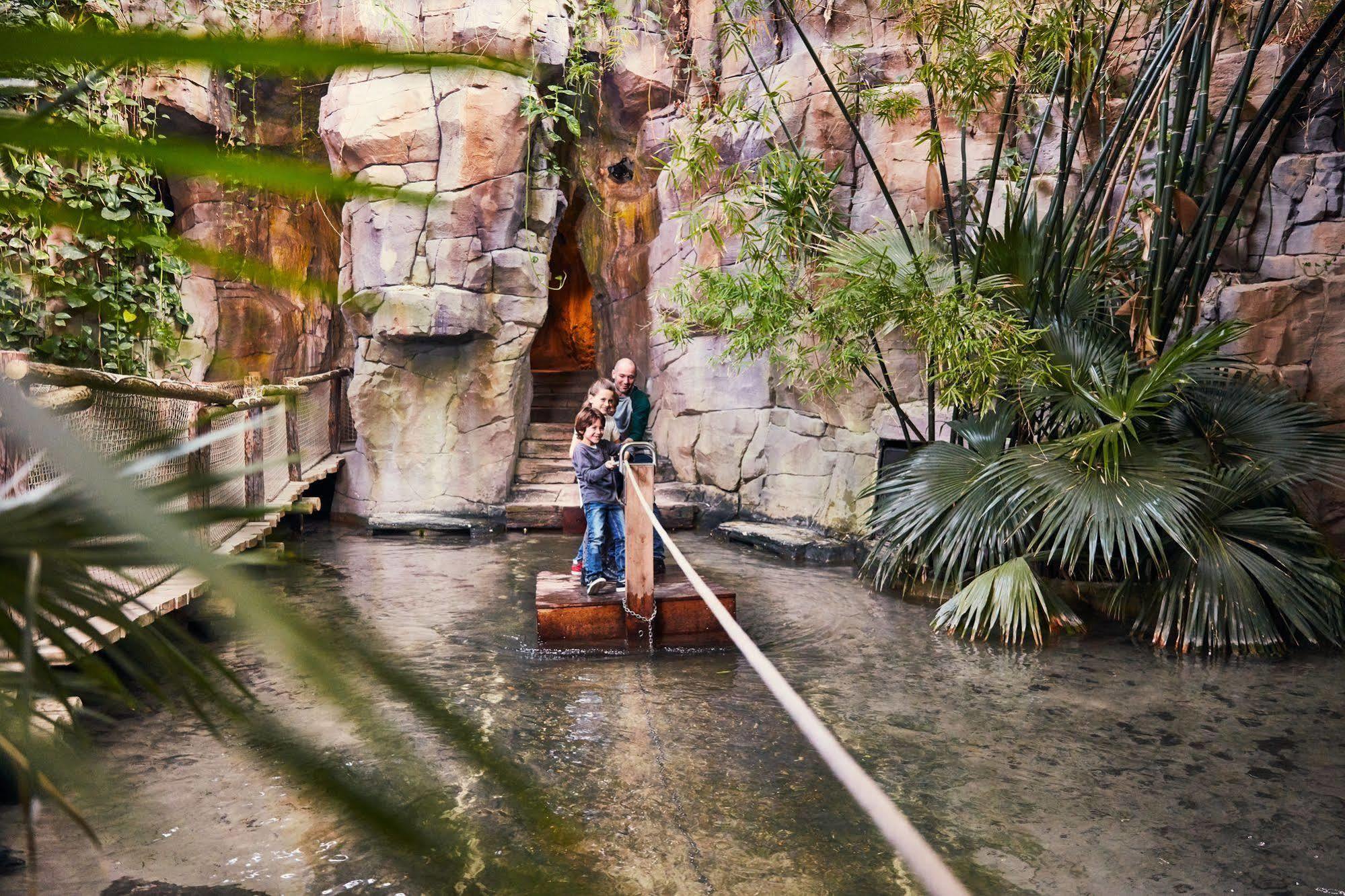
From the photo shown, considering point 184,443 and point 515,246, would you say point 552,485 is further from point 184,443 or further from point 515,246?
point 184,443

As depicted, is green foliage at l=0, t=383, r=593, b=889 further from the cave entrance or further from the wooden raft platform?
the cave entrance

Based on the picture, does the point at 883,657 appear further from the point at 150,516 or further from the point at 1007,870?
the point at 150,516

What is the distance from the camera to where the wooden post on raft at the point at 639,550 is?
4762mm

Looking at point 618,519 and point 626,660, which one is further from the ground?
point 618,519

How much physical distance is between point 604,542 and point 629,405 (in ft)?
3.09

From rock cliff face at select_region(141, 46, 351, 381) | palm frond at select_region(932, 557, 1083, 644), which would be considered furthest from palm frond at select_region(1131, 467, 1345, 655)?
rock cliff face at select_region(141, 46, 351, 381)

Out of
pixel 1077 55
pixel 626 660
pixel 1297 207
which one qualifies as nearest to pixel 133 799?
pixel 626 660

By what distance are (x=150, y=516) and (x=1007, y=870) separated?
294 cm

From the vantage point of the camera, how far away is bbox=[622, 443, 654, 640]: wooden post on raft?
187 inches

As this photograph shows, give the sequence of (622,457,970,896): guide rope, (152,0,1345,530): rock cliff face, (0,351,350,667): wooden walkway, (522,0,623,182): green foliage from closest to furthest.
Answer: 1. (0,351,350,667): wooden walkway
2. (622,457,970,896): guide rope
3. (152,0,1345,530): rock cliff face
4. (522,0,623,182): green foliage

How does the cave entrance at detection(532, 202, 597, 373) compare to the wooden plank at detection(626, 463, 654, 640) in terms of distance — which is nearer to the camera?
the wooden plank at detection(626, 463, 654, 640)

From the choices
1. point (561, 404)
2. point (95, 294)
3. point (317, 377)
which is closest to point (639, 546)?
point (317, 377)

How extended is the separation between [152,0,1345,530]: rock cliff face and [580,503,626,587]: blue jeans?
10.4 ft

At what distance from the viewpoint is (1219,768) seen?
3432 millimetres
